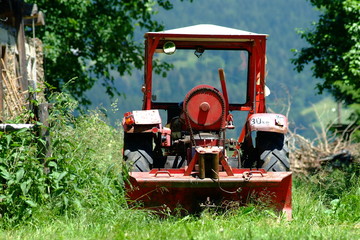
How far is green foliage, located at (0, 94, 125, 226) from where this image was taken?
23.7 ft

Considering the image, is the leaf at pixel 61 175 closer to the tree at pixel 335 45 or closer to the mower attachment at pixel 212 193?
the mower attachment at pixel 212 193

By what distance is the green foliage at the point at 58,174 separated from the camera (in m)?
7.24

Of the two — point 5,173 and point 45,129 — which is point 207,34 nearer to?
point 45,129

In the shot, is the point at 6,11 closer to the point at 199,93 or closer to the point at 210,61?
the point at 210,61

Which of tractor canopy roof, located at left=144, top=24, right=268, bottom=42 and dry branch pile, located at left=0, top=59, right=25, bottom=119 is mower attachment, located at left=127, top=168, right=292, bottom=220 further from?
dry branch pile, located at left=0, top=59, right=25, bottom=119

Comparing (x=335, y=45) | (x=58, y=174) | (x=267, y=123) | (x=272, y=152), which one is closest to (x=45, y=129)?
(x=58, y=174)

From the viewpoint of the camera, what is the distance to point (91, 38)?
22234 mm

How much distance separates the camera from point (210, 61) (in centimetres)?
915

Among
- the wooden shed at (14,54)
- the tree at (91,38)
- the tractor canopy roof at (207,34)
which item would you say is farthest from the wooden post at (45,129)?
the tree at (91,38)

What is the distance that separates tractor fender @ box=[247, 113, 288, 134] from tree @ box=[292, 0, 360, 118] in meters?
6.73

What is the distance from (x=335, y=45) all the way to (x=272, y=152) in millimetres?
8690

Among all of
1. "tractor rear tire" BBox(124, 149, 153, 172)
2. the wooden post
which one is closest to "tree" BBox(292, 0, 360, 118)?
"tractor rear tire" BBox(124, 149, 153, 172)

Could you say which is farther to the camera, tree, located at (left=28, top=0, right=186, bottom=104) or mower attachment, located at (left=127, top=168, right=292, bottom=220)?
tree, located at (left=28, top=0, right=186, bottom=104)

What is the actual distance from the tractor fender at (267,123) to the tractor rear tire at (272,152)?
24cm
